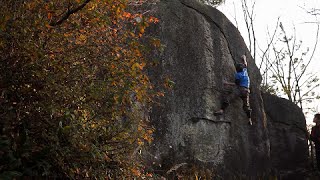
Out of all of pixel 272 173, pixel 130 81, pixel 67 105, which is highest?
pixel 130 81

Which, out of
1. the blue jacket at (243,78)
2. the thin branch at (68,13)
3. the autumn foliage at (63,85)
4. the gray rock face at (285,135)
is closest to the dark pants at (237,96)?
the blue jacket at (243,78)

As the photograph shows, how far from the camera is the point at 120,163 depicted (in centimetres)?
516

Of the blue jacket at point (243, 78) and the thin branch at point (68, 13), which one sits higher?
the blue jacket at point (243, 78)

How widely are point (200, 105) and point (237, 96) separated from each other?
5.56 feet

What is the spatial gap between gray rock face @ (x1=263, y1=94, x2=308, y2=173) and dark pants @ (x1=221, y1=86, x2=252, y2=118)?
293cm

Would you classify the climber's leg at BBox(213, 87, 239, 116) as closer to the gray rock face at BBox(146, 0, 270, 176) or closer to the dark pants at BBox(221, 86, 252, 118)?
the dark pants at BBox(221, 86, 252, 118)

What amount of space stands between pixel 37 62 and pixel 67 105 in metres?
0.71

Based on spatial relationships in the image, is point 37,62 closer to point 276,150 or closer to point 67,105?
point 67,105

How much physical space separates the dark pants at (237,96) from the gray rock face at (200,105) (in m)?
0.18

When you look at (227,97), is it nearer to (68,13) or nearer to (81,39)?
(81,39)

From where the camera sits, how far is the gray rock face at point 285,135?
527 inches

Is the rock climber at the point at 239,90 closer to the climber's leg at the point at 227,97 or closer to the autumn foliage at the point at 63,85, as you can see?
the climber's leg at the point at 227,97

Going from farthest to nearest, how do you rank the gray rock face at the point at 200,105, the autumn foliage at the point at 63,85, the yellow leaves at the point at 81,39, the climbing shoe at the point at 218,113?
the climbing shoe at the point at 218,113
the gray rock face at the point at 200,105
the yellow leaves at the point at 81,39
the autumn foliage at the point at 63,85

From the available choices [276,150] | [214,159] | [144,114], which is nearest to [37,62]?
[144,114]
